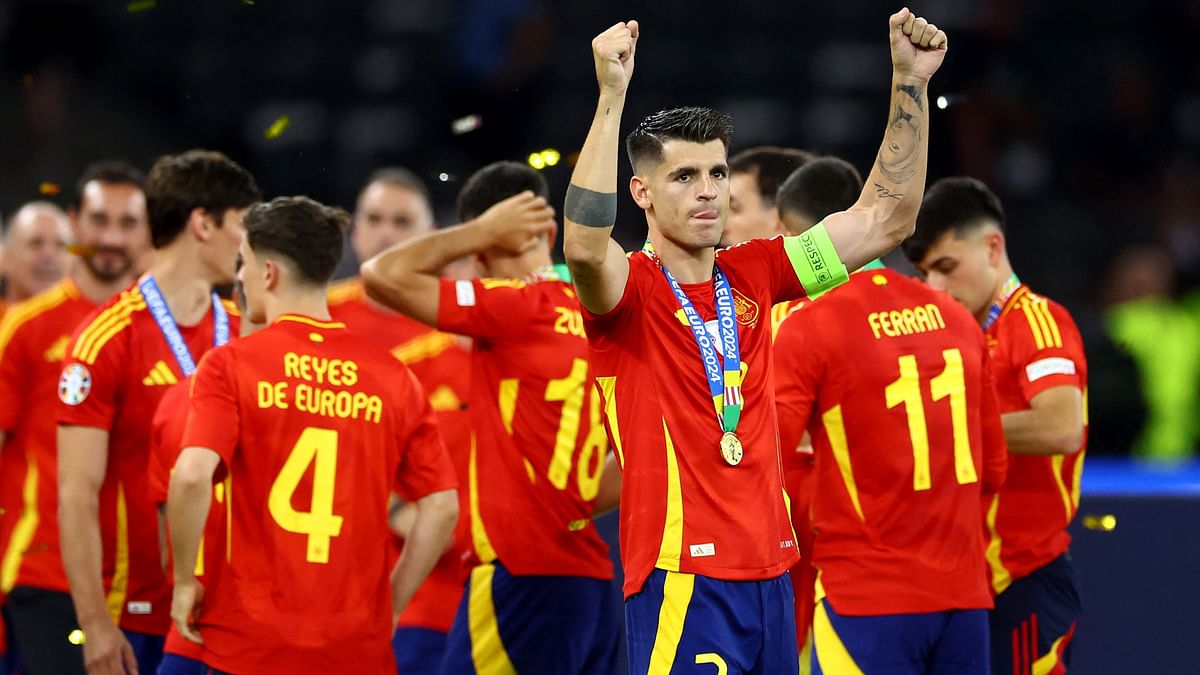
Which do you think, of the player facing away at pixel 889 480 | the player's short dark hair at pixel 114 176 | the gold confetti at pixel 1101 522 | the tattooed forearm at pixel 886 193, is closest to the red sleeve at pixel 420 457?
the player facing away at pixel 889 480

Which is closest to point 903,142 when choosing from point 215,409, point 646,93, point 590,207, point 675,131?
point 675,131

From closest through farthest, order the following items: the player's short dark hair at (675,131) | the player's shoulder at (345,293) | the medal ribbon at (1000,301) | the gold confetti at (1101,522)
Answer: the player's short dark hair at (675,131) < the medal ribbon at (1000,301) < the gold confetti at (1101,522) < the player's shoulder at (345,293)

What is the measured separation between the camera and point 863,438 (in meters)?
5.19

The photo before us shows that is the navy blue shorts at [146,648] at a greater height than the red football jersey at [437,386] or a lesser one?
lesser

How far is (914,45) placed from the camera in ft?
15.0

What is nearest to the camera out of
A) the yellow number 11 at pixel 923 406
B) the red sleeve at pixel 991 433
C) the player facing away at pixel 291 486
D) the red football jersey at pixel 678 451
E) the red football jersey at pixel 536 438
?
the red football jersey at pixel 678 451

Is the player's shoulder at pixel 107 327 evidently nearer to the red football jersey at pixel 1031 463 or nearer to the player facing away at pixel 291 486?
the player facing away at pixel 291 486

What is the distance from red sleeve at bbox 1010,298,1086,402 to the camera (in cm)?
575

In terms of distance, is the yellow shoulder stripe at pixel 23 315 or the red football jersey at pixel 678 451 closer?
the red football jersey at pixel 678 451

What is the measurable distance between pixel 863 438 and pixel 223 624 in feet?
7.26

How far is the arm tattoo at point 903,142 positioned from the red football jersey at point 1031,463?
154cm

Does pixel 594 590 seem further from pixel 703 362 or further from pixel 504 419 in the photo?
pixel 703 362

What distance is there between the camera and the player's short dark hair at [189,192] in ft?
18.9

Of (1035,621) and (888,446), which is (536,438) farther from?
(1035,621)
